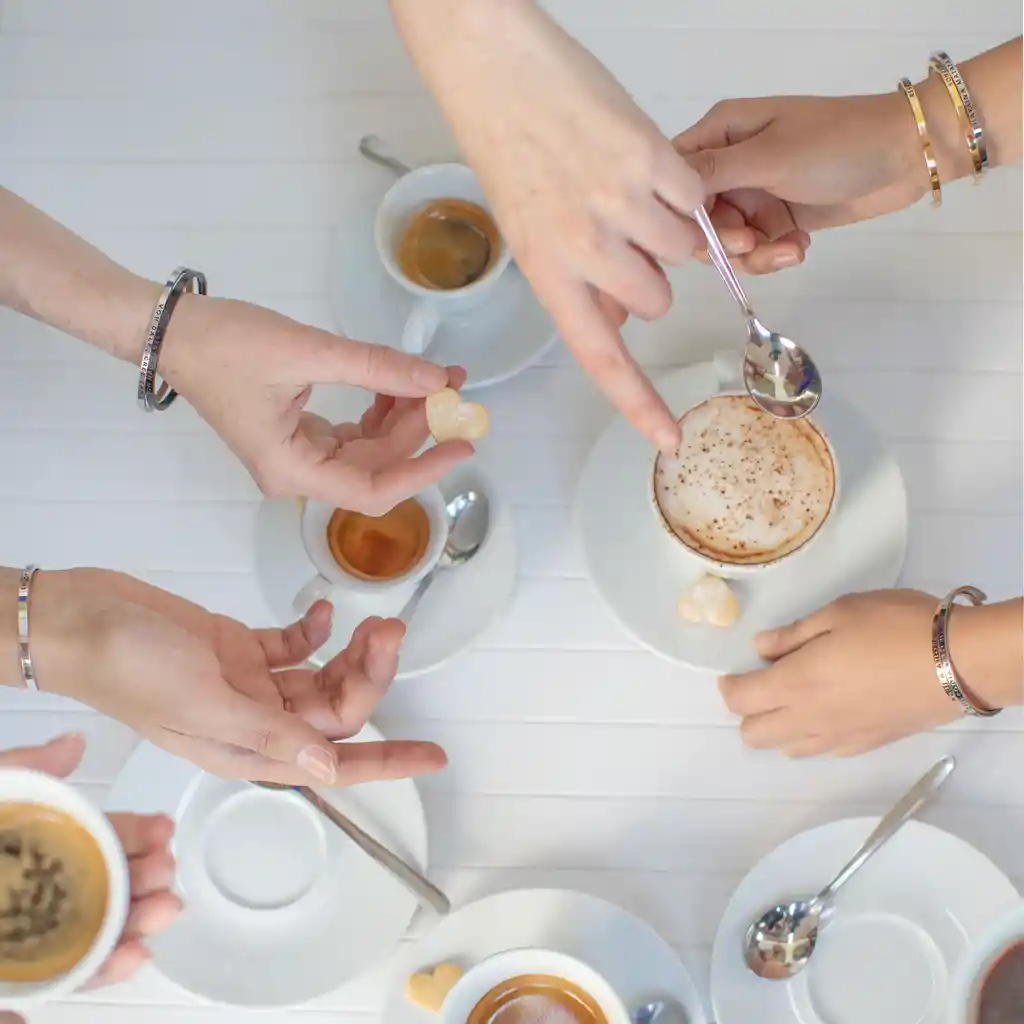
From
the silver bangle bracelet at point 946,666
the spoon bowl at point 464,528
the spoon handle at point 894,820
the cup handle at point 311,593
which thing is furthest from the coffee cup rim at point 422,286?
the spoon handle at point 894,820

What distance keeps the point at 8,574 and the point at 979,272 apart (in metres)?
1.04

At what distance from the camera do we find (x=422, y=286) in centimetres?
117

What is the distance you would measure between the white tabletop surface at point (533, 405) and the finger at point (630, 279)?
28cm

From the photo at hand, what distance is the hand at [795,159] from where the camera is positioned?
1013 millimetres

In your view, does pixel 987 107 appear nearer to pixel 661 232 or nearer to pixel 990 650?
pixel 661 232

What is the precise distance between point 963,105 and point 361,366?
0.61 meters

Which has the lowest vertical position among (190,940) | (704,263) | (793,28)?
(190,940)

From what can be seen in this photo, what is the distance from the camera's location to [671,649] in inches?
41.3

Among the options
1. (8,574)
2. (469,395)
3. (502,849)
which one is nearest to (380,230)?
(469,395)

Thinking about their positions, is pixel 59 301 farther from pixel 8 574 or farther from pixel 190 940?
pixel 190 940

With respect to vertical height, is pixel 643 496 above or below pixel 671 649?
above

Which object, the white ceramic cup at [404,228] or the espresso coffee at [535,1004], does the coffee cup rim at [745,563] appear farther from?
the espresso coffee at [535,1004]

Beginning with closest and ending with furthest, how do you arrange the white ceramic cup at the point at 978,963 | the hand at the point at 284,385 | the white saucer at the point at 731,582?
the white ceramic cup at the point at 978,963 → the hand at the point at 284,385 → the white saucer at the point at 731,582

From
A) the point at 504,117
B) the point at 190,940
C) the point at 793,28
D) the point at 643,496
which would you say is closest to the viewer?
the point at 504,117
